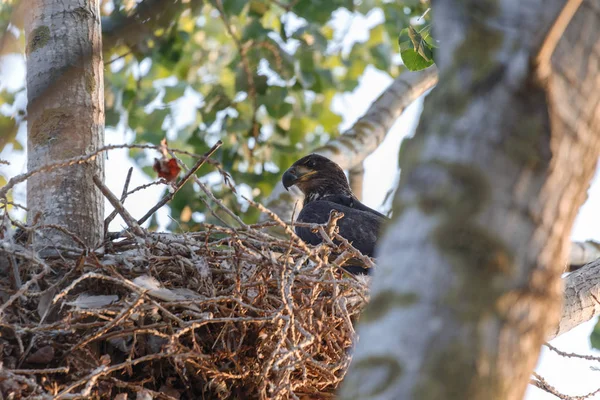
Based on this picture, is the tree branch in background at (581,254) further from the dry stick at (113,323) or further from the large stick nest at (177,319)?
the dry stick at (113,323)

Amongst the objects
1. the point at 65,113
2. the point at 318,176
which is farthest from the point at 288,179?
the point at 65,113

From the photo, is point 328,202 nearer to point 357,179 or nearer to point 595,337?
point 357,179

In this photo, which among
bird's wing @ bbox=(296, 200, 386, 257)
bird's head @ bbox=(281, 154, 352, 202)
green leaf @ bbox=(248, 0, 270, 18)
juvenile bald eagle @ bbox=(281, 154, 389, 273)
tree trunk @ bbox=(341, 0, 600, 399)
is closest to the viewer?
tree trunk @ bbox=(341, 0, 600, 399)

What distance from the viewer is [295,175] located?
264 inches

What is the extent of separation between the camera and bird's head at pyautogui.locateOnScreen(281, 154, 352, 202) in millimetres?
6707

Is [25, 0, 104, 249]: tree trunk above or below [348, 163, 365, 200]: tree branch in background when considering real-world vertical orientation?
below

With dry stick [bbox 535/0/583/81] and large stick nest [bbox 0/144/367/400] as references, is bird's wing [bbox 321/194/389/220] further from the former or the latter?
dry stick [bbox 535/0/583/81]

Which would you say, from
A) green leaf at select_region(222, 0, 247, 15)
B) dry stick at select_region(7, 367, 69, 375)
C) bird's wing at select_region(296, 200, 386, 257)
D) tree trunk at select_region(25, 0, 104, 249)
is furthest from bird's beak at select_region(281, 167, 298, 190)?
dry stick at select_region(7, 367, 69, 375)

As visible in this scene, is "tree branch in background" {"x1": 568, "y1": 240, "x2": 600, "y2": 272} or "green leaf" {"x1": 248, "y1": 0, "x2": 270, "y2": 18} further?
"green leaf" {"x1": 248, "y1": 0, "x2": 270, "y2": 18}

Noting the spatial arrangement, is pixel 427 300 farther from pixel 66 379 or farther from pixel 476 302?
pixel 66 379

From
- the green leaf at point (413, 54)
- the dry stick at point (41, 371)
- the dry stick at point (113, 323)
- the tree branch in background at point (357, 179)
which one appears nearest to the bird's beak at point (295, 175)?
the tree branch in background at point (357, 179)

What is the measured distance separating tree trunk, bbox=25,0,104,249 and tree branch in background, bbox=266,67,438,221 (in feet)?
7.48

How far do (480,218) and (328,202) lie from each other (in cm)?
458

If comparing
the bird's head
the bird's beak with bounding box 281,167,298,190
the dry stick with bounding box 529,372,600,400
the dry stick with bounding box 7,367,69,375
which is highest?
the bird's head
